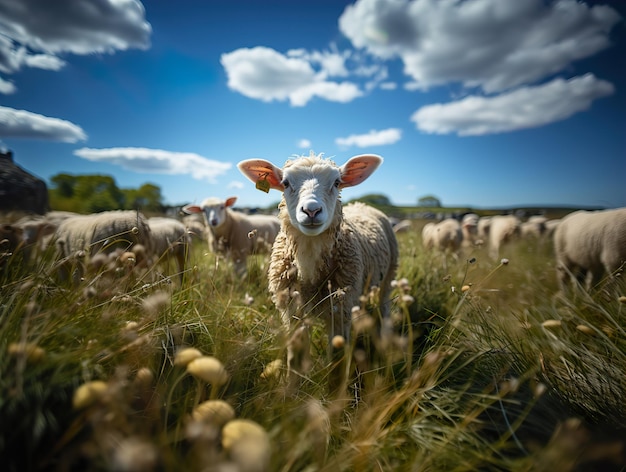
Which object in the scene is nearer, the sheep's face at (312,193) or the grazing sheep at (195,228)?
the sheep's face at (312,193)

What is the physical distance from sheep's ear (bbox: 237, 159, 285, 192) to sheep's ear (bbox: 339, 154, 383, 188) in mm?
757

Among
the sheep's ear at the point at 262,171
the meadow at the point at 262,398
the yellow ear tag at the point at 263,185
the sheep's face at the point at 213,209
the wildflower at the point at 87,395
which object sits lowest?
the meadow at the point at 262,398

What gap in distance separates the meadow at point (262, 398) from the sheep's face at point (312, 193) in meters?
0.94

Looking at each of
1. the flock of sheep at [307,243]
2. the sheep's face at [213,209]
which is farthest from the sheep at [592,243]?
the sheep's face at [213,209]

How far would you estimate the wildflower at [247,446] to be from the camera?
56 centimetres

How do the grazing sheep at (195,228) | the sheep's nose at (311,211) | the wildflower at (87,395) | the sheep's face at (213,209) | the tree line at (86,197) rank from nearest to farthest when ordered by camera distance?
1. the wildflower at (87,395)
2. the sheep's nose at (311,211)
3. the grazing sheep at (195,228)
4. the sheep's face at (213,209)
5. the tree line at (86,197)

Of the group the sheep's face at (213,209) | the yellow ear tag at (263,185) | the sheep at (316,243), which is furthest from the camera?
the sheep's face at (213,209)

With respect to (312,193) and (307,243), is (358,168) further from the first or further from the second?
(307,243)

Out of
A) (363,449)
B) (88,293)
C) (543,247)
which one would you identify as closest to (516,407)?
(363,449)

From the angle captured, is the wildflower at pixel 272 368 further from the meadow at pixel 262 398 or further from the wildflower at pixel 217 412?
the wildflower at pixel 217 412

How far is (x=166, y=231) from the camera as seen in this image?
5.71 m

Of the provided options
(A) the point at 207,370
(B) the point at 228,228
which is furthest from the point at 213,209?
(A) the point at 207,370

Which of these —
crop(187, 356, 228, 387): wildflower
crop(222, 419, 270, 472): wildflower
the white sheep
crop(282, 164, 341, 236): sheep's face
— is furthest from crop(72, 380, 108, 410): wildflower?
the white sheep

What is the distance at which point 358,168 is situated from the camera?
3400 mm
